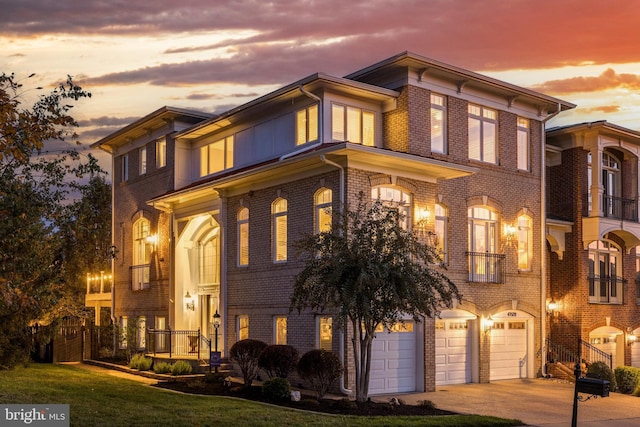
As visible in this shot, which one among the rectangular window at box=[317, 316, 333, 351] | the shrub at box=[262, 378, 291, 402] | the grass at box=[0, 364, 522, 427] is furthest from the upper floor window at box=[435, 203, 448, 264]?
the grass at box=[0, 364, 522, 427]

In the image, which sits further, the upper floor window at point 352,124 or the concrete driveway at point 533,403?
the upper floor window at point 352,124

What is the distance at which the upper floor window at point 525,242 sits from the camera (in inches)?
1080

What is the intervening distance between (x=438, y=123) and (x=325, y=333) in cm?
743

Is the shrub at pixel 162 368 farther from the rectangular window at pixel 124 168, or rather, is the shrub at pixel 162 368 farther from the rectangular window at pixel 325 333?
the rectangular window at pixel 124 168

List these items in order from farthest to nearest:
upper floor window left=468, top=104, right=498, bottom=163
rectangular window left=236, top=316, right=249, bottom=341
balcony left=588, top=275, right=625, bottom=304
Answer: balcony left=588, top=275, right=625, bottom=304
upper floor window left=468, top=104, right=498, bottom=163
rectangular window left=236, top=316, right=249, bottom=341

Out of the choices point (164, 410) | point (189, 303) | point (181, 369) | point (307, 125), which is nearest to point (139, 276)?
point (189, 303)

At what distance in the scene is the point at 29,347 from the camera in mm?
26516

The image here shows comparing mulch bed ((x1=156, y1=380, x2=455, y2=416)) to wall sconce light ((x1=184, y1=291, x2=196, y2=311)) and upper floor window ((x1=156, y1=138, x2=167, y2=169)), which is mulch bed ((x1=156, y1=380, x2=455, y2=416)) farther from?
upper floor window ((x1=156, y1=138, x2=167, y2=169))

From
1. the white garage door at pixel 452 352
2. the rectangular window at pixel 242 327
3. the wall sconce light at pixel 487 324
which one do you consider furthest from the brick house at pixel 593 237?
the rectangular window at pixel 242 327

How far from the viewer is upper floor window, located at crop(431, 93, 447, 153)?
2464cm

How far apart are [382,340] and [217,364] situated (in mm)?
5049

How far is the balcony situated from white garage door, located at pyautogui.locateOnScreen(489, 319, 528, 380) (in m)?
4.29

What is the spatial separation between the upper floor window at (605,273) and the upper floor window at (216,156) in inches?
546

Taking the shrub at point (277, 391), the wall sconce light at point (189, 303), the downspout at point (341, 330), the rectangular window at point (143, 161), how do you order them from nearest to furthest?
1. the shrub at point (277, 391)
2. the downspout at point (341, 330)
3. the wall sconce light at point (189, 303)
4. the rectangular window at point (143, 161)
